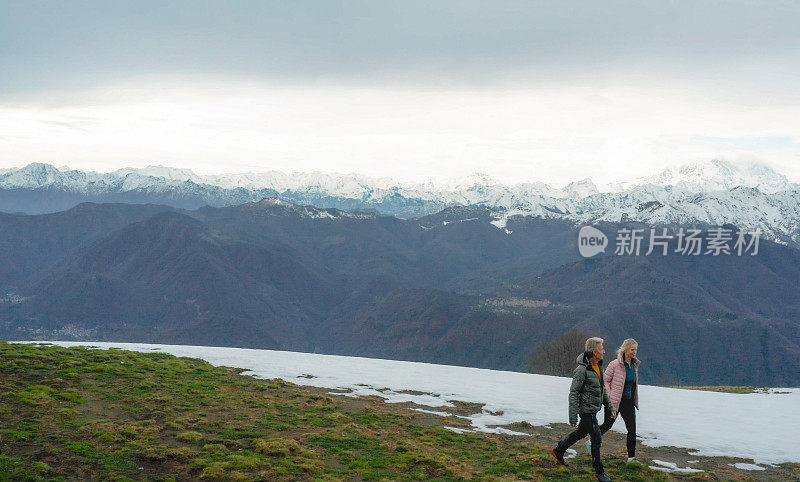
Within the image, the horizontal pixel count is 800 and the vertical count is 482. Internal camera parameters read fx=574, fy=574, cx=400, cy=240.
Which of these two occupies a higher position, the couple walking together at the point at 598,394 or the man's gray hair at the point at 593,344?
the man's gray hair at the point at 593,344

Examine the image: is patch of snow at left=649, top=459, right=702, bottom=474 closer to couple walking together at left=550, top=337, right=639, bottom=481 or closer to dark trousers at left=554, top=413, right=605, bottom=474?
couple walking together at left=550, top=337, right=639, bottom=481

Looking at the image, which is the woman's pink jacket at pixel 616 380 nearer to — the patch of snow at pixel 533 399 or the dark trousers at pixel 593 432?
the dark trousers at pixel 593 432

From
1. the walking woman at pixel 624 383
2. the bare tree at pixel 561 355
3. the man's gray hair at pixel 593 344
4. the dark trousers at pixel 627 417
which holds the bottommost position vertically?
the bare tree at pixel 561 355

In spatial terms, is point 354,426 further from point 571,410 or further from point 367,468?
point 571,410

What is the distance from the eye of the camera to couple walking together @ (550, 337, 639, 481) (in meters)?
14.9

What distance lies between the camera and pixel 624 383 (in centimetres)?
1602

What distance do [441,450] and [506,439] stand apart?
133 inches

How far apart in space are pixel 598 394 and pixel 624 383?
1.52m

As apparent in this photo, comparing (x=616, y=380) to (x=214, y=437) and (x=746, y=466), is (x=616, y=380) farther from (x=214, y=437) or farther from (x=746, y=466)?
(x=214, y=437)

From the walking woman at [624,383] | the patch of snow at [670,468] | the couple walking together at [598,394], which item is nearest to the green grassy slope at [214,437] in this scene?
the couple walking together at [598,394]

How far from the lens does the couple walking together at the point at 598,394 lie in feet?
48.9

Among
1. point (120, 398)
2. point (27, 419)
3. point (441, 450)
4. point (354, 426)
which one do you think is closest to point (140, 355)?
point (120, 398)

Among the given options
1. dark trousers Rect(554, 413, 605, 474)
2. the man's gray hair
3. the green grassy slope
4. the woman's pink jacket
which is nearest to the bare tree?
the green grassy slope

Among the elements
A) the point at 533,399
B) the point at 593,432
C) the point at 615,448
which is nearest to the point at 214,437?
the point at 593,432
